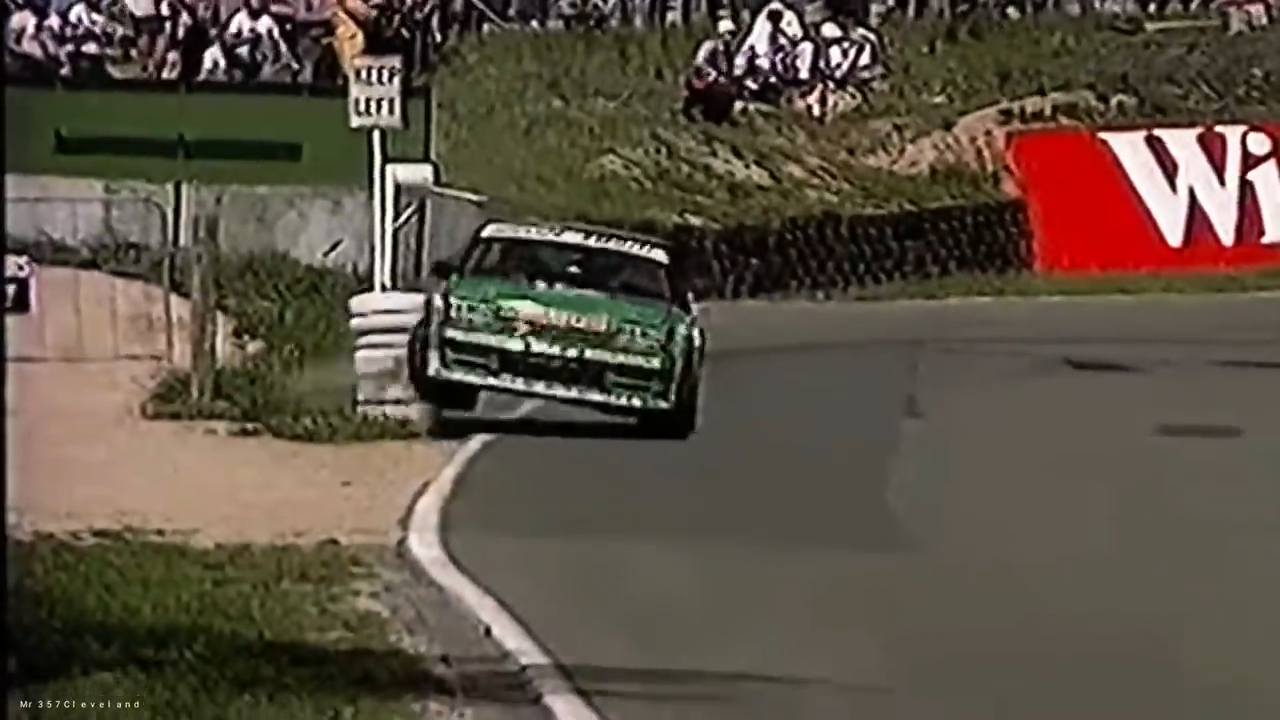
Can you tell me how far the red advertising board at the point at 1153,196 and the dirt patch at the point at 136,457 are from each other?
79 cm

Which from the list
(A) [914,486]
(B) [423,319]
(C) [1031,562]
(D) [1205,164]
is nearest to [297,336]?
(B) [423,319]

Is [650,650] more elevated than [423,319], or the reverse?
[423,319]

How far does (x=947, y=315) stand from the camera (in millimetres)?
2549

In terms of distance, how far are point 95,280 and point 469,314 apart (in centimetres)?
44

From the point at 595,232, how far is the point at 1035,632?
71 centimetres

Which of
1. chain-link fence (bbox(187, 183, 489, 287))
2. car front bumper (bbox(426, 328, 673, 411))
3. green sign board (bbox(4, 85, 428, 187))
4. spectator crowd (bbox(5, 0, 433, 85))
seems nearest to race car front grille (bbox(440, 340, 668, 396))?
car front bumper (bbox(426, 328, 673, 411))

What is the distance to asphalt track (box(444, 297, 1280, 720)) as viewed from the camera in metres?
2.55

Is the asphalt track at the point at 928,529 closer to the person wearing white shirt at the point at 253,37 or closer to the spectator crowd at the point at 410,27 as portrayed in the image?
the spectator crowd at the point at 410,27

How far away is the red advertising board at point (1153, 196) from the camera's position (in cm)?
256

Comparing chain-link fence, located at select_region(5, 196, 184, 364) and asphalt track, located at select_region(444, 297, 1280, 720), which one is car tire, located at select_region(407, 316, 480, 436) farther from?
chain-link fence, located at select_region(5, 196, 184, 364)

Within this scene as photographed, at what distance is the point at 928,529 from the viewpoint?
102 inches

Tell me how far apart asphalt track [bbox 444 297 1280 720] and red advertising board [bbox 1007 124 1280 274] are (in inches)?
2.5

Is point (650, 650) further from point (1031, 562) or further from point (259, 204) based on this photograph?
point (259, 204)

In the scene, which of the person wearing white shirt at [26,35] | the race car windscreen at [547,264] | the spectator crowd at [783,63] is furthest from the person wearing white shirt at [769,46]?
the person wearing white shirt at [26,35]
